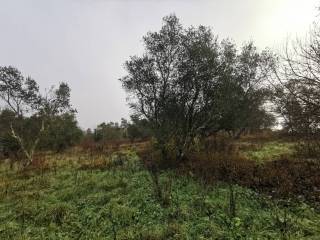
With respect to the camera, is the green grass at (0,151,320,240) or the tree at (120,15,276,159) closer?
the green grass at (0,151,320,240)

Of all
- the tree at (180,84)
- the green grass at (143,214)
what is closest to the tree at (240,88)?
the tree at (180,84)

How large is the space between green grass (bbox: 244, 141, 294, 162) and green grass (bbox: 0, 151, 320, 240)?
7.04m

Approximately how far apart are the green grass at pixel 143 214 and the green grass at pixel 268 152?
704cm

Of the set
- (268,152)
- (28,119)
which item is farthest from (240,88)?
(28,119)

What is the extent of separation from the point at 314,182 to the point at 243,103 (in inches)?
596

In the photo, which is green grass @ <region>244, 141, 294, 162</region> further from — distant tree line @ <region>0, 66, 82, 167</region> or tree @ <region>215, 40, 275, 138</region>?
distant tree line @ <region>0, 66, 82, 167</region>

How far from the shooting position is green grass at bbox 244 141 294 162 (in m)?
19.0

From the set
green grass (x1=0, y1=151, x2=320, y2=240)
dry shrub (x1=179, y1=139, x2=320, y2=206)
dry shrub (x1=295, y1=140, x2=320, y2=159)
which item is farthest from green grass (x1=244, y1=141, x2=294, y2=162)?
green grass (x1=0, y1=151, x2=320, y2=240)

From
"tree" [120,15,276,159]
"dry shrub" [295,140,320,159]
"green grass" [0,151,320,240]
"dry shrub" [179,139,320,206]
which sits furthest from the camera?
"tree" [120,15,276,159]

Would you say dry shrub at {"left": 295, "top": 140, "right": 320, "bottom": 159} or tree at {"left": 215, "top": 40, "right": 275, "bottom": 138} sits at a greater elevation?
tree at {"left": 215, "top": 40, "right": 275, "bottom": 138}

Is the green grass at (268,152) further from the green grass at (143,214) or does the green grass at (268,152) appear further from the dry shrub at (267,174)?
the green grass at (143,214)

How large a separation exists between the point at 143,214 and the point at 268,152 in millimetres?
13751

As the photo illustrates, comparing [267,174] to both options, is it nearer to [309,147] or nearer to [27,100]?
[309,147]

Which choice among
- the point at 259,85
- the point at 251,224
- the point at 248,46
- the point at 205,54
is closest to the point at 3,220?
the point at 251,224
